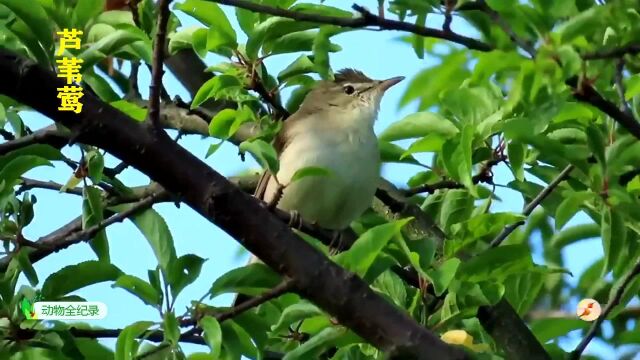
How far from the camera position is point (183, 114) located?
17.5 feet

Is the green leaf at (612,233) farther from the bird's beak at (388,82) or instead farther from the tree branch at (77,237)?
the bird's beak at (388,82)

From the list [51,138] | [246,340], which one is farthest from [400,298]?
[51,138]

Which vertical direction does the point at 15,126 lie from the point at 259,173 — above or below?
above

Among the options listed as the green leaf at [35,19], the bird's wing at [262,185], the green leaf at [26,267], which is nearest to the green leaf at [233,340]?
the green leaf at [26,267]

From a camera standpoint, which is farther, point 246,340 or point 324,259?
point 246,340

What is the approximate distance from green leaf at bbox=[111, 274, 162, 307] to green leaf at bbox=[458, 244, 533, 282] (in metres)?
0.89

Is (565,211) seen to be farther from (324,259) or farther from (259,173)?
(259,173)

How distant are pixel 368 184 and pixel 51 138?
1.66 m

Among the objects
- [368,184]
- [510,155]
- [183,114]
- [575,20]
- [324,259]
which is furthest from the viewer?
[183,114]

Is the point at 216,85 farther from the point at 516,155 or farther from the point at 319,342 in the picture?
the point at 319,342

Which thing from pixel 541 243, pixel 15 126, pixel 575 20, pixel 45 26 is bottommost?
pixel 541 243

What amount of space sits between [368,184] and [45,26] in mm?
1875

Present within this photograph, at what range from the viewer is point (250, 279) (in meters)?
3.47

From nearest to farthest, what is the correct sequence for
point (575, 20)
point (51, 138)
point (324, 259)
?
point (575, 20), point (324, 259), point (51, 138)
